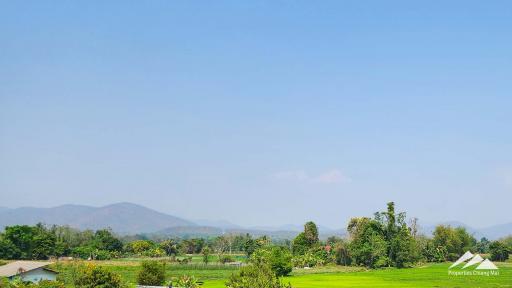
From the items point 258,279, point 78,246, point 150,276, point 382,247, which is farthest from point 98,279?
point 78,246

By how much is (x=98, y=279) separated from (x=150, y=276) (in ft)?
45.3

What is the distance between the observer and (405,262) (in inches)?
3903

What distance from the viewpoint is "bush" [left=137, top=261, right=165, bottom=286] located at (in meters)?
57.4

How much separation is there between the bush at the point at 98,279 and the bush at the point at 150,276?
12.5 metres

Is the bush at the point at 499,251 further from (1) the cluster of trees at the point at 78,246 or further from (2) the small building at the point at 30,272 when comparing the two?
(2) the small building at the point at 30,272

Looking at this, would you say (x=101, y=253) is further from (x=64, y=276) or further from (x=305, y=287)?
(x=305, y=287)

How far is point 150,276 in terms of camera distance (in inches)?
2263

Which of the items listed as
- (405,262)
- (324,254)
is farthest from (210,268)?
(405,262)

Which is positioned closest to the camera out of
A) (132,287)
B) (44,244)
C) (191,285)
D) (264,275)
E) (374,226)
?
(264,275)

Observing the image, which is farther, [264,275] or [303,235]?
[303,235]

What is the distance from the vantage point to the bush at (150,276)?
2261 inches

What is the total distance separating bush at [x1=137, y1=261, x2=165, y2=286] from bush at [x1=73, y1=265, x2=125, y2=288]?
41.1 ft

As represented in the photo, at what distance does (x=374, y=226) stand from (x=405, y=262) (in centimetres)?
807

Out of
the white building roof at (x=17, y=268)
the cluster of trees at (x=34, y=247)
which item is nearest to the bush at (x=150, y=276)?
the white building roof at (x=17, y=268)
